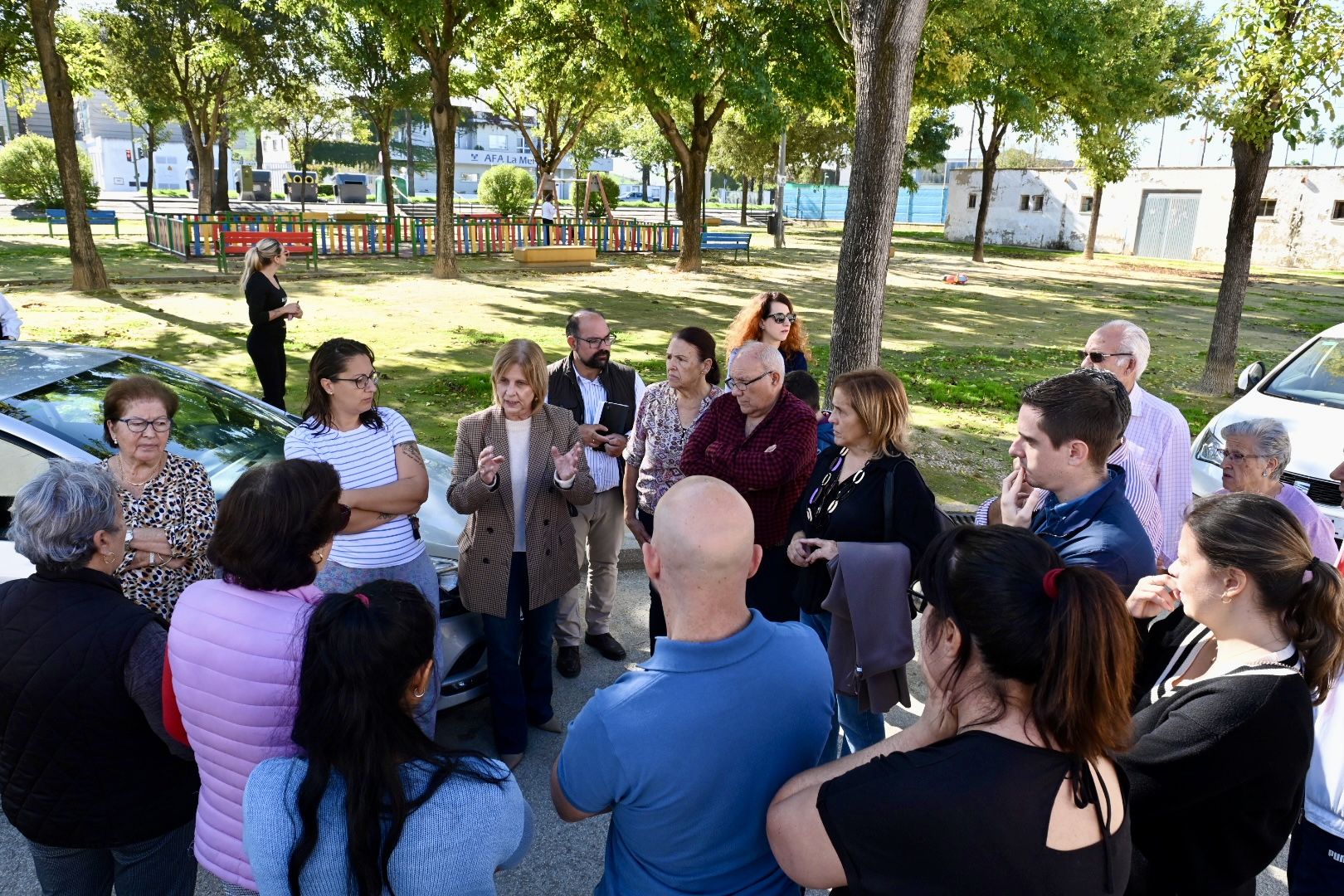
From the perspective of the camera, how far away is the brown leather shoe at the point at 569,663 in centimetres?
464

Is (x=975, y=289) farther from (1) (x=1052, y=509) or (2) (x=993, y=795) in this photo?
(2) (x=993, y=795)

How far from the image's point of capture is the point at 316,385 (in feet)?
11.7

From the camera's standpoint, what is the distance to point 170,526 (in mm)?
3141

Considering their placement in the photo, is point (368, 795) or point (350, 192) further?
point (350, 192)

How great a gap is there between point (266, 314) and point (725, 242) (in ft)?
67.1

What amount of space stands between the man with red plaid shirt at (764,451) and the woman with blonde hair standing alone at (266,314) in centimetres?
519

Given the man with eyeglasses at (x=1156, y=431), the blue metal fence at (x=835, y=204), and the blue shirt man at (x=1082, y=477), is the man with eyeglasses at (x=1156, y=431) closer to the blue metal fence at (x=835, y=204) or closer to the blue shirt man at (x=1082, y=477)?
the blue shirt man at (x=1082, y=477)

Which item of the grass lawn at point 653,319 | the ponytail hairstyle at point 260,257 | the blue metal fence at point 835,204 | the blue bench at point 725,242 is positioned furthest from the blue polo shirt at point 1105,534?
the blue metal fence at point 835,204

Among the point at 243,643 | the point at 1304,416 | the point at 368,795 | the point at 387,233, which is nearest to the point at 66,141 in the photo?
the point at 387,233

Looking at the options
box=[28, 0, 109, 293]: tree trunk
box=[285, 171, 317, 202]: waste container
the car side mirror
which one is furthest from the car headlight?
box=[285, 171, 317, 202]: waste container

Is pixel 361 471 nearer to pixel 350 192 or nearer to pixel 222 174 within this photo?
pixel 222 174

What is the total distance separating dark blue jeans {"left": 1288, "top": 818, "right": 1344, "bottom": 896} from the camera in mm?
2199

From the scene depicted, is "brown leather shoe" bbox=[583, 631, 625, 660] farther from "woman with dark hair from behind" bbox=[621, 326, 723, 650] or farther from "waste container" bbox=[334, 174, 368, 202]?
"waste container" bbox=[334, 174, 368, 202]

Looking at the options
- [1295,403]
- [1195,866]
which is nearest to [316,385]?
[1195,866]
